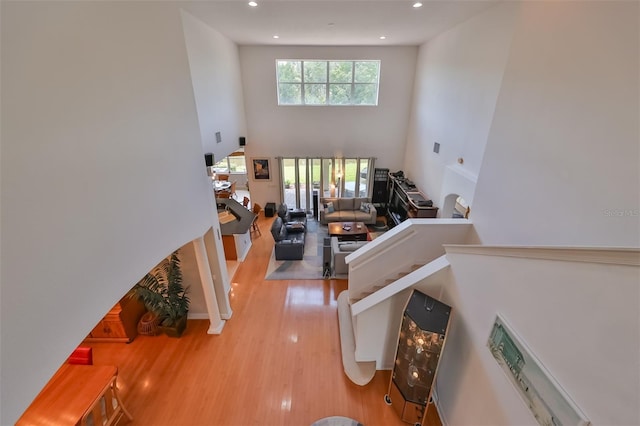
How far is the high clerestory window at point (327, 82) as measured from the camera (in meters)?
10.0

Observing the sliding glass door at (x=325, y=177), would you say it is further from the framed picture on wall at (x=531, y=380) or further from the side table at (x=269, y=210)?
the framed picture on wall at (x=531, y=380)

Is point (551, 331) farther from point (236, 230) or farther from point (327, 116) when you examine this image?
point (327, 116)

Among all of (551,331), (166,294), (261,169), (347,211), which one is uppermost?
(551,331)

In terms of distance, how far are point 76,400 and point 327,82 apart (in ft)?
34.3

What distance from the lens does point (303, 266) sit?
8.00 metres

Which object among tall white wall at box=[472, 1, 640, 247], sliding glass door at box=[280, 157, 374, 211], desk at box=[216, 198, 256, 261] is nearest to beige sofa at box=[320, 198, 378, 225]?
sliding glass door at box=[280, 157, 374, 211]

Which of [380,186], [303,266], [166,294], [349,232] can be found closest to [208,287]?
[166,294]

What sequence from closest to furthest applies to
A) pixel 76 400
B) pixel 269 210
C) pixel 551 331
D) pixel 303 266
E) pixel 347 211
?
pixel 551 331, pixel 76 400, pixel 303 266, pixel 347 211, pixel 269 210

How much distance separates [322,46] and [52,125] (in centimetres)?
928

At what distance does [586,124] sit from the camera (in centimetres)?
261

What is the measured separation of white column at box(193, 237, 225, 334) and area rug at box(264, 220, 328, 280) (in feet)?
6.51

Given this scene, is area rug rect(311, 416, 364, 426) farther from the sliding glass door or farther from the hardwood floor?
the sliding glass door

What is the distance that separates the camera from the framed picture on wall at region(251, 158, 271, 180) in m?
11.0

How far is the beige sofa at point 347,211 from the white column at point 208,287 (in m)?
5.69
